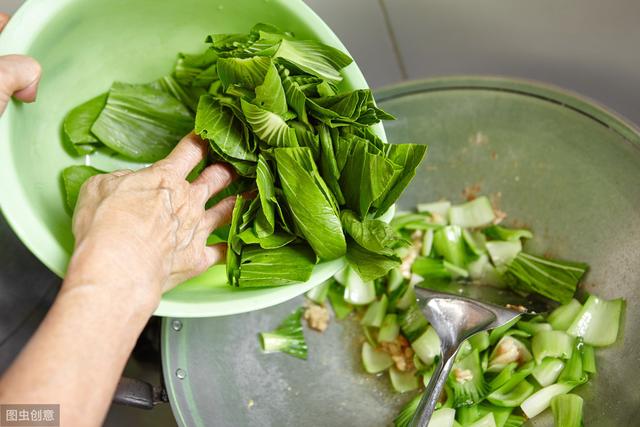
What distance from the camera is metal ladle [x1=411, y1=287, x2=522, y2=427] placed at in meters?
1.04

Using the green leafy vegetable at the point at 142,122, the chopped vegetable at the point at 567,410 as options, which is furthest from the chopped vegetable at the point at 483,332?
Answer: the green leafy vegetable at the point at 142,122

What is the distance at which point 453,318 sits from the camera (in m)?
1.09

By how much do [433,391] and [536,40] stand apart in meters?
0.78

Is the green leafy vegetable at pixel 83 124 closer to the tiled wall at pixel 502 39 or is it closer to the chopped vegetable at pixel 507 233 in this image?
the tiled wall at pixel 502 39

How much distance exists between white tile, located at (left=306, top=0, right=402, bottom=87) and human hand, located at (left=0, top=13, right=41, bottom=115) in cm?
71

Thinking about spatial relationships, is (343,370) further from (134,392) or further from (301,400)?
(134,392)

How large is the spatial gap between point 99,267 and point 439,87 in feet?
2.70

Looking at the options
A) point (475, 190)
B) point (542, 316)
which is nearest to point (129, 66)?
point (475, 190)

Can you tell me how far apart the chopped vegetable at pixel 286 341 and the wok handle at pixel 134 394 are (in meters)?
0.23

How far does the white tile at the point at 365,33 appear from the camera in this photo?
143 centimetres

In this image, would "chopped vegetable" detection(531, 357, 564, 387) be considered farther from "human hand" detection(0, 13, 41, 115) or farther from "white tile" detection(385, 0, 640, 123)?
"human hand" detection(0, 13, 41, 115)

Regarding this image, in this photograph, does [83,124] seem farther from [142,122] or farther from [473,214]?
[473,214]

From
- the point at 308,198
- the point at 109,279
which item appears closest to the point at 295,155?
the point at 308,198

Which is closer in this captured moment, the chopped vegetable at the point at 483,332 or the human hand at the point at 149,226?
the human hand at the point at 149,226
